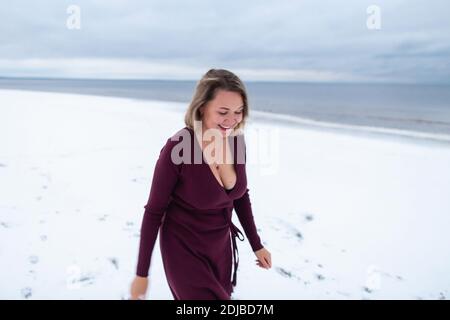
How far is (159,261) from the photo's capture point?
2.81 meters

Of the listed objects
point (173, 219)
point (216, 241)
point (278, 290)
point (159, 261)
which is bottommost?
point (278, 290)

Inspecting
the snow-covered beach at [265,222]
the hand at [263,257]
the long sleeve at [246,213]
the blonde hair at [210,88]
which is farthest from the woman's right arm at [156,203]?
the snow-covered beach at [265,222]

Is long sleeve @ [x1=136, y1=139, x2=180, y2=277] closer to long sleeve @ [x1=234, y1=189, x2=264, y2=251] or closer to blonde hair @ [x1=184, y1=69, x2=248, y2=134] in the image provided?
blonde hair @ [x1=184, y1=69, x2=248, y2=134]

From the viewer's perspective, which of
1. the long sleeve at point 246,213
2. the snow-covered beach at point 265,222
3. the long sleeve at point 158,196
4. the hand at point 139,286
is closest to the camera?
the long sleeve at point 158,196

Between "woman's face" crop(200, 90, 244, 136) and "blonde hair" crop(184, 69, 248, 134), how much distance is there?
2 cm

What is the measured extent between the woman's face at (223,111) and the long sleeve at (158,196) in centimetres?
20

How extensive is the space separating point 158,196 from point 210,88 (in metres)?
0.49

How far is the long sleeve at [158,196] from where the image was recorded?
134 centimetres

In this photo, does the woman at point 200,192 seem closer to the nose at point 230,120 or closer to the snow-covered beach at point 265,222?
the nose at point 230,120

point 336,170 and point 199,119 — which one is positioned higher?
point 199,119

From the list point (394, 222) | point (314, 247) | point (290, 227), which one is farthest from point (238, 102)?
point (394, 222)

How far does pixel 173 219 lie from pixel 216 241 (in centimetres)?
22

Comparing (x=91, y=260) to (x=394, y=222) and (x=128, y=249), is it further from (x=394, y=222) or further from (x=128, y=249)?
(x=394, y=222)
